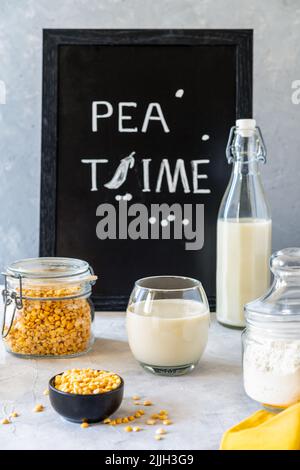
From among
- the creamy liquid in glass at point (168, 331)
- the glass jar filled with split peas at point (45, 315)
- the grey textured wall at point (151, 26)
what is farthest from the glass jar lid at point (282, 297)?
the grey textured wall at point (151, 26)

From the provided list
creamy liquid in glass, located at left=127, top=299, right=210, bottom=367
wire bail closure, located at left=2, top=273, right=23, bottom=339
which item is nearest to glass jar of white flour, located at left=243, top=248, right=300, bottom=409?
creamy liquid in glass, located at left=127, top=299, right=210, bottom=367

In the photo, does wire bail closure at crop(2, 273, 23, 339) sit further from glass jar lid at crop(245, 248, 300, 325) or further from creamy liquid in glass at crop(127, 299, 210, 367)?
glass jar lid at crop(245, 248, 300, 325)

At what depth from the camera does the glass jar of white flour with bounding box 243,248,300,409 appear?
0.89 m

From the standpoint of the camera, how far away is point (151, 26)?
147 cm

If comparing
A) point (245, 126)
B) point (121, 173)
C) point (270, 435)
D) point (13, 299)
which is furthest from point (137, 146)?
point (270, 435)

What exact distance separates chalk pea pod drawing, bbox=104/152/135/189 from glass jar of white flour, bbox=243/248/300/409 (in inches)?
21.8

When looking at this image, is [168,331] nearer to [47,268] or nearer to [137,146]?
[47,268]

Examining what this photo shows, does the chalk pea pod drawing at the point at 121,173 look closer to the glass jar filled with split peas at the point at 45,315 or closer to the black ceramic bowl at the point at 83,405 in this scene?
the glass jar filled with split peas at the point at 45,315

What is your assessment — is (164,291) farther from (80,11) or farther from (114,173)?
(80,11)

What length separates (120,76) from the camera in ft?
4.69

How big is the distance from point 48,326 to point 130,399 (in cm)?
25

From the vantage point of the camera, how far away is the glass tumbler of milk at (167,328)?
3.41 ft

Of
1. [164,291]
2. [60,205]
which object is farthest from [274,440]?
[60,205]

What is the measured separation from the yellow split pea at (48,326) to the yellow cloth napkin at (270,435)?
43cm
